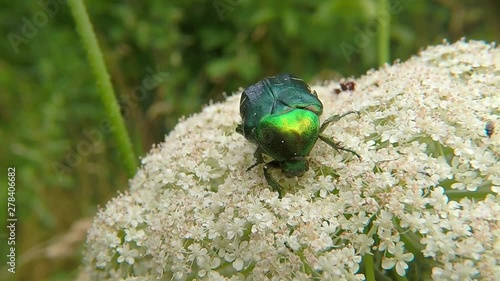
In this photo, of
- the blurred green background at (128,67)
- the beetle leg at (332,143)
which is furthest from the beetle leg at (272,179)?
the blurred green background at (128,67)

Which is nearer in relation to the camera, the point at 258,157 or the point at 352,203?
the point at 352,203

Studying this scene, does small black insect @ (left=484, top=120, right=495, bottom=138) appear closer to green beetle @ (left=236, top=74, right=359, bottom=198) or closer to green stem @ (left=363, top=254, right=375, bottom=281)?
green beetle @ (left=236, top=74, right=359, bottom=198)

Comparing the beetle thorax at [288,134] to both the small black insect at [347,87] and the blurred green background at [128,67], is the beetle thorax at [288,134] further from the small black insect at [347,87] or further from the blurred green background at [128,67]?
the blurred green background at [128,67]

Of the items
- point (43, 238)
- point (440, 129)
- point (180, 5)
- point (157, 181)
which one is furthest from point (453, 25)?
point (43, 238)

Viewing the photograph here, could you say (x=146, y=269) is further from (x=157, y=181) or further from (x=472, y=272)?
(x=472, y=272)

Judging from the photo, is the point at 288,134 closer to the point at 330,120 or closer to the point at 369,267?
the point at 330,120

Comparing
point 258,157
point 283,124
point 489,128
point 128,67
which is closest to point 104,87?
point 258,157
